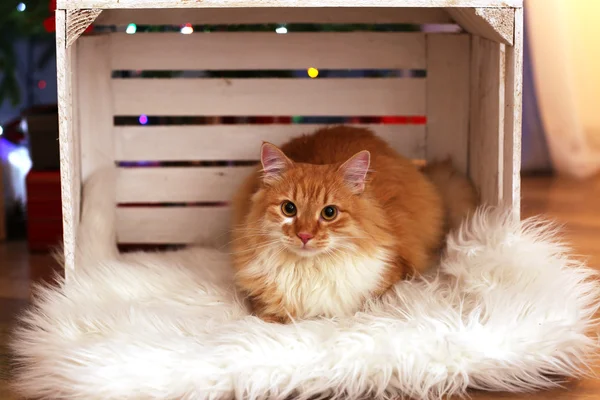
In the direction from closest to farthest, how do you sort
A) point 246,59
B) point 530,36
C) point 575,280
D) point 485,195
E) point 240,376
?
point 240,376 < point 575,280 < point 485,195 < point 246,59 < point 530,36

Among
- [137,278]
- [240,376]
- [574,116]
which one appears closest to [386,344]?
[240,376]

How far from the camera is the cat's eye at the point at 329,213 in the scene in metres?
1.54

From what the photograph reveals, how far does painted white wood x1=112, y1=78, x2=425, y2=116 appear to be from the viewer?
224 centimetres

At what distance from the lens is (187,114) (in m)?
2.26

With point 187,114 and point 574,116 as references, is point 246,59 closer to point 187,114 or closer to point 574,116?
point 187,114

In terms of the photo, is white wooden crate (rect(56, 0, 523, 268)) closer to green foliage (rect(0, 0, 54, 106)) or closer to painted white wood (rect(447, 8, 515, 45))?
green foliage (rect(0, 0, 54, 106))

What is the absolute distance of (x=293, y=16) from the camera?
2207 millimetres

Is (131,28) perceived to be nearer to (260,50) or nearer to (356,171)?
(260,50)

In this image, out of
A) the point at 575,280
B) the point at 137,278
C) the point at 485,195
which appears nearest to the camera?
the point at 575,280

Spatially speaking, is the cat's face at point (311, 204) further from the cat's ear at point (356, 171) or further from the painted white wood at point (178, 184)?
the painted white wood at point (178, 184)

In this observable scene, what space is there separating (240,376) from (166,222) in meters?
1.10

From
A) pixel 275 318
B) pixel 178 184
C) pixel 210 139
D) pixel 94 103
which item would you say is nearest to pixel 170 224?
pixel 178 184

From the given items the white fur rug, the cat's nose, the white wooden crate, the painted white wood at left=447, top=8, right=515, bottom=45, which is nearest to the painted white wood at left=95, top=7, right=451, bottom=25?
the white wooden crate

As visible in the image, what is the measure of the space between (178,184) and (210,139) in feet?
0.58
